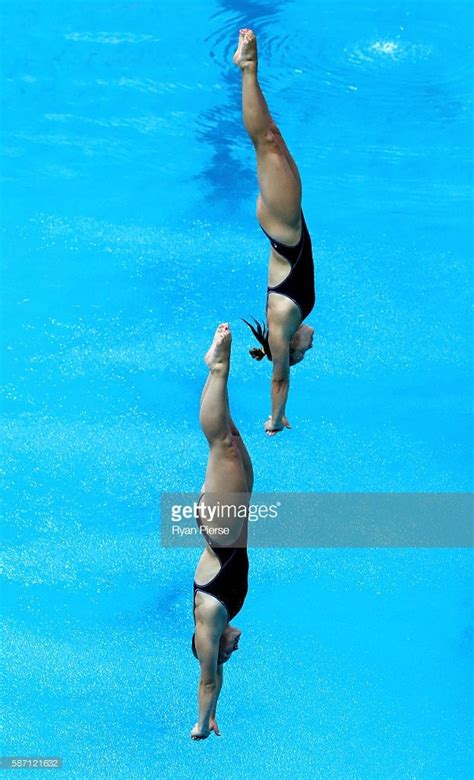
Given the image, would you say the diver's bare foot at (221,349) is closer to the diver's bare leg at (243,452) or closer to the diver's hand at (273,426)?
the diver's bare leg at (243,452)

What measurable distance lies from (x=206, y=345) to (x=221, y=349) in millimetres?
4217

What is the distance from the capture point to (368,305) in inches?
619

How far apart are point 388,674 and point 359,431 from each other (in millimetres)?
2315

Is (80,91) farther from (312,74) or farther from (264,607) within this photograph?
(264,607)

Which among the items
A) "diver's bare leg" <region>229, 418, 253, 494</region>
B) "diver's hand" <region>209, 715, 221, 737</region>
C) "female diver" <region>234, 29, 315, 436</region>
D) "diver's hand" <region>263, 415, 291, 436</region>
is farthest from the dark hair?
"diver's hand" <region>209, 715, 221, 737</region>

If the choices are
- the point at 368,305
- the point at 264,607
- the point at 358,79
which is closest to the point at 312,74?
the point at 358,79

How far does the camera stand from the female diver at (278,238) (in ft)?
39.2

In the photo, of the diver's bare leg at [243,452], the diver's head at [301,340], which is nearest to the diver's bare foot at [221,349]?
the diver's bare leg at [243,452]

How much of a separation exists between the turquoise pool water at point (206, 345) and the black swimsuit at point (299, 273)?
202 cm

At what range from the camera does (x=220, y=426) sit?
37.0 ft

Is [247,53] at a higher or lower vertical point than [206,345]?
higher

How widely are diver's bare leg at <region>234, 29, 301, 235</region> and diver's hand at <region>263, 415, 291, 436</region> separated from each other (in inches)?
73.0

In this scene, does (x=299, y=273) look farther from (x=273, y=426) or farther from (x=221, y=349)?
(x=221, y=349)

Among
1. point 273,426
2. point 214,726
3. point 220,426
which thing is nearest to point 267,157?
point 220,426
